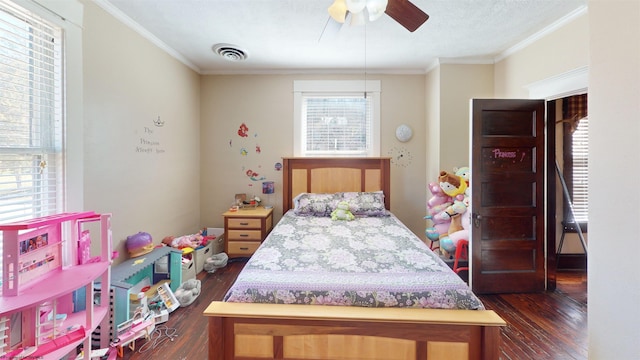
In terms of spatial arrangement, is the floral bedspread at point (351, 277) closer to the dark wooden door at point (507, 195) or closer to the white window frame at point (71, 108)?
the dark wooden door at point (507, 195)

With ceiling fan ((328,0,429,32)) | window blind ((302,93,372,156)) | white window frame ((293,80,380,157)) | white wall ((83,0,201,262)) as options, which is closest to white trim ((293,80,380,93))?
white window frame ((293,80,380,157))

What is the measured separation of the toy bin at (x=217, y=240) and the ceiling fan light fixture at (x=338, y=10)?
295 centimetres

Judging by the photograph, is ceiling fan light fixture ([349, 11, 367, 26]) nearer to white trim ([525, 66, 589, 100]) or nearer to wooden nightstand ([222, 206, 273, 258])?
white trim ([525, 66, 589, 100])

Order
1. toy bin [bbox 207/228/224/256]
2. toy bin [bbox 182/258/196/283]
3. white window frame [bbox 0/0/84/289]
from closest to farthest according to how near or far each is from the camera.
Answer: white window frame [bbox 0/0/84/289], toy bin [bbox 182/258/196/283], toy bin [bbox 207/228/224/256]

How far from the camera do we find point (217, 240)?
3623 mm

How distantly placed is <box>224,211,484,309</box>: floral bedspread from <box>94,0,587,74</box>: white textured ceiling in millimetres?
1636

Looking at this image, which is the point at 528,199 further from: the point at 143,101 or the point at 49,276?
the point at 143,101

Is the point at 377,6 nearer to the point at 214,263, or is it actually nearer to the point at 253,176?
the point at 253,176

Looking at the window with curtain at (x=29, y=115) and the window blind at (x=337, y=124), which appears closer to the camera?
the window with curtain at (x=29, y=115)

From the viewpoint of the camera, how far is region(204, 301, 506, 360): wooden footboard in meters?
1.41

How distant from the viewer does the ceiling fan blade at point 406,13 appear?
59.2 inches

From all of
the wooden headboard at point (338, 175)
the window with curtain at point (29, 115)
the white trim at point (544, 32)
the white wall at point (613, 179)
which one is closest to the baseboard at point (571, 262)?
the wooden headboard at point (338, 175)

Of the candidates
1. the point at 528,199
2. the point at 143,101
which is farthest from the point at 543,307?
the point at 143,101

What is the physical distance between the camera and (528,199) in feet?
8.79
